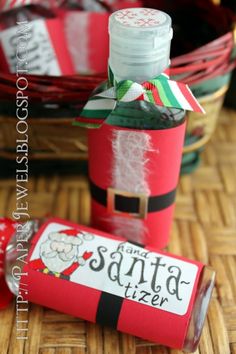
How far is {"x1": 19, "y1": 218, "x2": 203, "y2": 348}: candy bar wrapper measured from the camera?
0.40 m

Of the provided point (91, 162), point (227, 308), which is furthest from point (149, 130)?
point (227, 308)

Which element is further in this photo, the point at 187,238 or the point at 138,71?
the point at 187,238

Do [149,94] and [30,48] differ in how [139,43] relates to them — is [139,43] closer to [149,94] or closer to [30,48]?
[149,94]

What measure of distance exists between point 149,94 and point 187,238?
0.20 metres

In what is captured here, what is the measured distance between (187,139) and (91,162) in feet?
0.46

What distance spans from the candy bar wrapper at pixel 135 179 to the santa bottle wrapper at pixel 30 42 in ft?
0.37

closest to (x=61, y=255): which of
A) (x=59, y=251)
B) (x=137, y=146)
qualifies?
(x=59, y=251)

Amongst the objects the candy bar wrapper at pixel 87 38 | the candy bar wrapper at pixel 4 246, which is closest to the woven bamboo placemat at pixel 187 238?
the candy bar wrapper at pixel 4 246

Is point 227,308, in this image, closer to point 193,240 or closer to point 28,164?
point 193,240

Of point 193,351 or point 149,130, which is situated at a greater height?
point 149,130

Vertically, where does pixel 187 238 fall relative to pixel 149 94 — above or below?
below

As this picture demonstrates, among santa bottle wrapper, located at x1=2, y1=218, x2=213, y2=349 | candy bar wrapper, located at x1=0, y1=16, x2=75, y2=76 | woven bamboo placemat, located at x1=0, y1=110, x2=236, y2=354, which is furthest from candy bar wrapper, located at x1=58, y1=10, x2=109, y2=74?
santa bottle wrapper, located at x1=2, y1=218, x2=213, y2=349

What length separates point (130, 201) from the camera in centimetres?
46

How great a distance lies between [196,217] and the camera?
1.83ft
